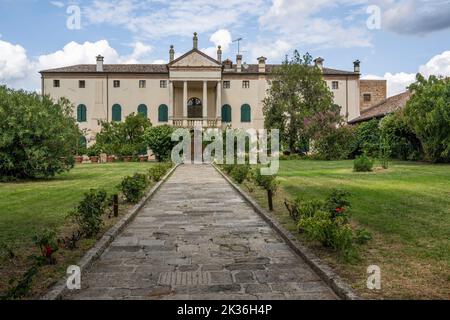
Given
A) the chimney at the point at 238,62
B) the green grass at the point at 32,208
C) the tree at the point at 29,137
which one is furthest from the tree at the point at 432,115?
the chimney at the point at 238,62

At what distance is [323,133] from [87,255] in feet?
98.1

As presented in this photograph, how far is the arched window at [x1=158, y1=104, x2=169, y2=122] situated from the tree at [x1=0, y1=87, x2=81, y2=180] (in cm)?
2564

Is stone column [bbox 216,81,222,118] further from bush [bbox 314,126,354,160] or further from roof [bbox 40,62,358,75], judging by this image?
bush [bbox 314,126,354,160]

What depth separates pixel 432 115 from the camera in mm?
25656

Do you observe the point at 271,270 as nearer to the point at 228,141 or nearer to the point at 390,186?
the point at 390,186

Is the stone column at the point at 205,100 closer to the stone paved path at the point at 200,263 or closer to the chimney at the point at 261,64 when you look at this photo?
the chimney at the point at 261,64

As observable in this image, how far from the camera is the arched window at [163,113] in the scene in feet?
148

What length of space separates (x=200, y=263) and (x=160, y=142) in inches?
1210

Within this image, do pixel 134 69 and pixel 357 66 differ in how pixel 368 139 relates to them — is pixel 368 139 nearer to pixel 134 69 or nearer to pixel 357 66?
pixel 357 66

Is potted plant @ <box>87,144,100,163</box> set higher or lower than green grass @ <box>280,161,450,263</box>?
higher

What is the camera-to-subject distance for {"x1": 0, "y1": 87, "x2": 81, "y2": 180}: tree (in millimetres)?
18125

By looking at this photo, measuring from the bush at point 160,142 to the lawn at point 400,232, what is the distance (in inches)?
868

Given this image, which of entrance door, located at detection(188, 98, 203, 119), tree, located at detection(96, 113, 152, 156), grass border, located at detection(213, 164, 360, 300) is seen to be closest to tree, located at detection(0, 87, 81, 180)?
grass border, located at detection(213, 164, 360, 300)
